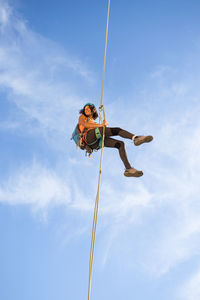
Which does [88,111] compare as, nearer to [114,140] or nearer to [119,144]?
[114,140]

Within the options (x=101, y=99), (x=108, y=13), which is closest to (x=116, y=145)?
(x=101, y=99)

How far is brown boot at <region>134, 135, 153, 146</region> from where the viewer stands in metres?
6.34

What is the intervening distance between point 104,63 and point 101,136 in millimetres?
1321

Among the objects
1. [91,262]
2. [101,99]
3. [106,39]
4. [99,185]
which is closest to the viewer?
[91,262]

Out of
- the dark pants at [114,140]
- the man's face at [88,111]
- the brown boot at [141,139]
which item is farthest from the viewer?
the man's face at [88,111]

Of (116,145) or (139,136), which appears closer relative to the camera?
(139,136)

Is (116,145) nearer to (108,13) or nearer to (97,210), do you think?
(97,210)

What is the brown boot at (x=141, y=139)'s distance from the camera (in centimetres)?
634

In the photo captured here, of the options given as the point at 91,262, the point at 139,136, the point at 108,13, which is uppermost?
the point at 108,13

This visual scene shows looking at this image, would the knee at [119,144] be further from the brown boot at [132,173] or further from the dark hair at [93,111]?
the dark hair at [93,111]

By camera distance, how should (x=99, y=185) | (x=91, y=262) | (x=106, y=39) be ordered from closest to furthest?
1. (x=91, y=262)
2. (x=99, y=185)
3. (x=106, y=39)

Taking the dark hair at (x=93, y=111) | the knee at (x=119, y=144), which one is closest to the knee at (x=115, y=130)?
the knee at (x=119, y=144)

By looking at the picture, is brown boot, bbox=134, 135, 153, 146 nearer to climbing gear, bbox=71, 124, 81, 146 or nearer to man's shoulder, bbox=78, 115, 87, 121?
man's shoulder, bbox=78, 115, 87, 121

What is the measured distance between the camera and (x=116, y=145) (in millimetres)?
6941
